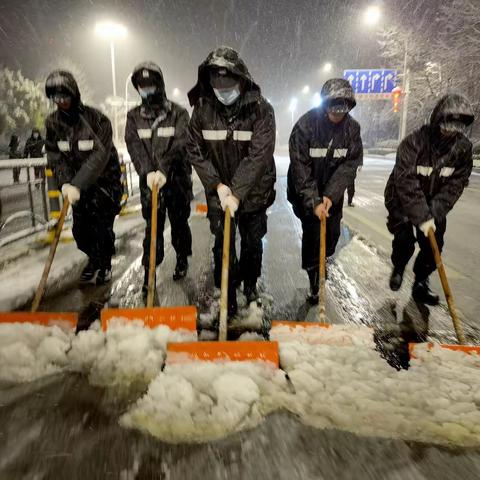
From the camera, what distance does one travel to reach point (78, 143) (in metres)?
3.85

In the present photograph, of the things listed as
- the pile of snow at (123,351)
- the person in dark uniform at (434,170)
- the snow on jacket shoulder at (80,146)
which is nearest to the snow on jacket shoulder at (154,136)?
the snow on jacket shoulder at (80,146)

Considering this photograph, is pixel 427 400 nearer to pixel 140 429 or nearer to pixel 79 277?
pixel 140 429

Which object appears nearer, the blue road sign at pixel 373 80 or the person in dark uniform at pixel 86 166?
the person in dark uniform at pixel 86 166

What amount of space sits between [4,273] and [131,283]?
1400mm

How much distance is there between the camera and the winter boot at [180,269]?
436cm

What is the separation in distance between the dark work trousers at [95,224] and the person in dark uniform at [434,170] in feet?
9.00

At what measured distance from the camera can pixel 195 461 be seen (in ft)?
5.80

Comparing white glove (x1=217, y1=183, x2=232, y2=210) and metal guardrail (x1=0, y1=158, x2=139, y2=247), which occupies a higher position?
white glove (x1=217, y1=183, x2=232, y2=210)

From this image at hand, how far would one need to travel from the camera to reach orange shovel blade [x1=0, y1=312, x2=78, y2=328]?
278 cm

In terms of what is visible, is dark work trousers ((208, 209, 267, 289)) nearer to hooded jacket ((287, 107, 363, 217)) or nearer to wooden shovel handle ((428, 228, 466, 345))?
hooded jacket ((287, 107, 363, 217))

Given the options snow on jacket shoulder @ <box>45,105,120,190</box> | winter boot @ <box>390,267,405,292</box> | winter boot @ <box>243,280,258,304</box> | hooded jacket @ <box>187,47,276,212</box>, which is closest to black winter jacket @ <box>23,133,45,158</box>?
snow on jacket shoulder @ <box>45,105,120,190</box>

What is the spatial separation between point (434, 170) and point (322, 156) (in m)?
0.95

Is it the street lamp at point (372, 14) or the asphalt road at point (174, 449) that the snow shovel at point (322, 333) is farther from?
the street lamp at point (372, 14)

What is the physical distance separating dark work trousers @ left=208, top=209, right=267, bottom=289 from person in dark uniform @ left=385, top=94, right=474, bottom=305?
1241 mm
